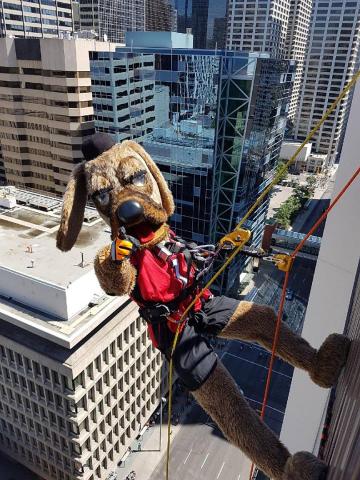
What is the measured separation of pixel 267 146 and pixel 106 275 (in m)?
27.7

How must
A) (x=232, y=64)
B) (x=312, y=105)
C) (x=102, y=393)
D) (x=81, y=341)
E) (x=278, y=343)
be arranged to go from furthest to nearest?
(x=312, y=105) < (x=232, y=64) < (x=102, y=393) < (x=81, y=341) < (x=278, y=343)

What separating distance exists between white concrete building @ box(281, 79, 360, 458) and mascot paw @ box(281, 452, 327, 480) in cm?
97

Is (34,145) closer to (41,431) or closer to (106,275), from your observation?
(41,431)

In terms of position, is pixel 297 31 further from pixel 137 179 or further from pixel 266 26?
pixel 137 179

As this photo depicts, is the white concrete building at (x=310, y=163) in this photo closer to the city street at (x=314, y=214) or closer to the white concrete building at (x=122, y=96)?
the city street at (x=314, y=214)

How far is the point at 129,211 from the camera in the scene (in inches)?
168

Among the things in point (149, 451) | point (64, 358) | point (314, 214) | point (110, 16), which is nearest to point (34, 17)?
point (110, 16)

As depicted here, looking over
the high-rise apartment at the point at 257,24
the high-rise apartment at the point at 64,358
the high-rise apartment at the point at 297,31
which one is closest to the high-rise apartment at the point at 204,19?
the high-rise apartment at the point at 257,24

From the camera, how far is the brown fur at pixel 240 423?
3.93 metres

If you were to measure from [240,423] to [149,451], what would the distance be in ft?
73.3

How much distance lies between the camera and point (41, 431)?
64.3 feet

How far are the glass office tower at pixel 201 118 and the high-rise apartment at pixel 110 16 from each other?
45.5 meters

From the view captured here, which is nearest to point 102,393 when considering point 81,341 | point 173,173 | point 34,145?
point 81,341

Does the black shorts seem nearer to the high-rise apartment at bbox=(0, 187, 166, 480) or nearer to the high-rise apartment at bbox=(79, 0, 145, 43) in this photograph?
the high-rise apartment at bbox=(0, 187, 166, 480)
